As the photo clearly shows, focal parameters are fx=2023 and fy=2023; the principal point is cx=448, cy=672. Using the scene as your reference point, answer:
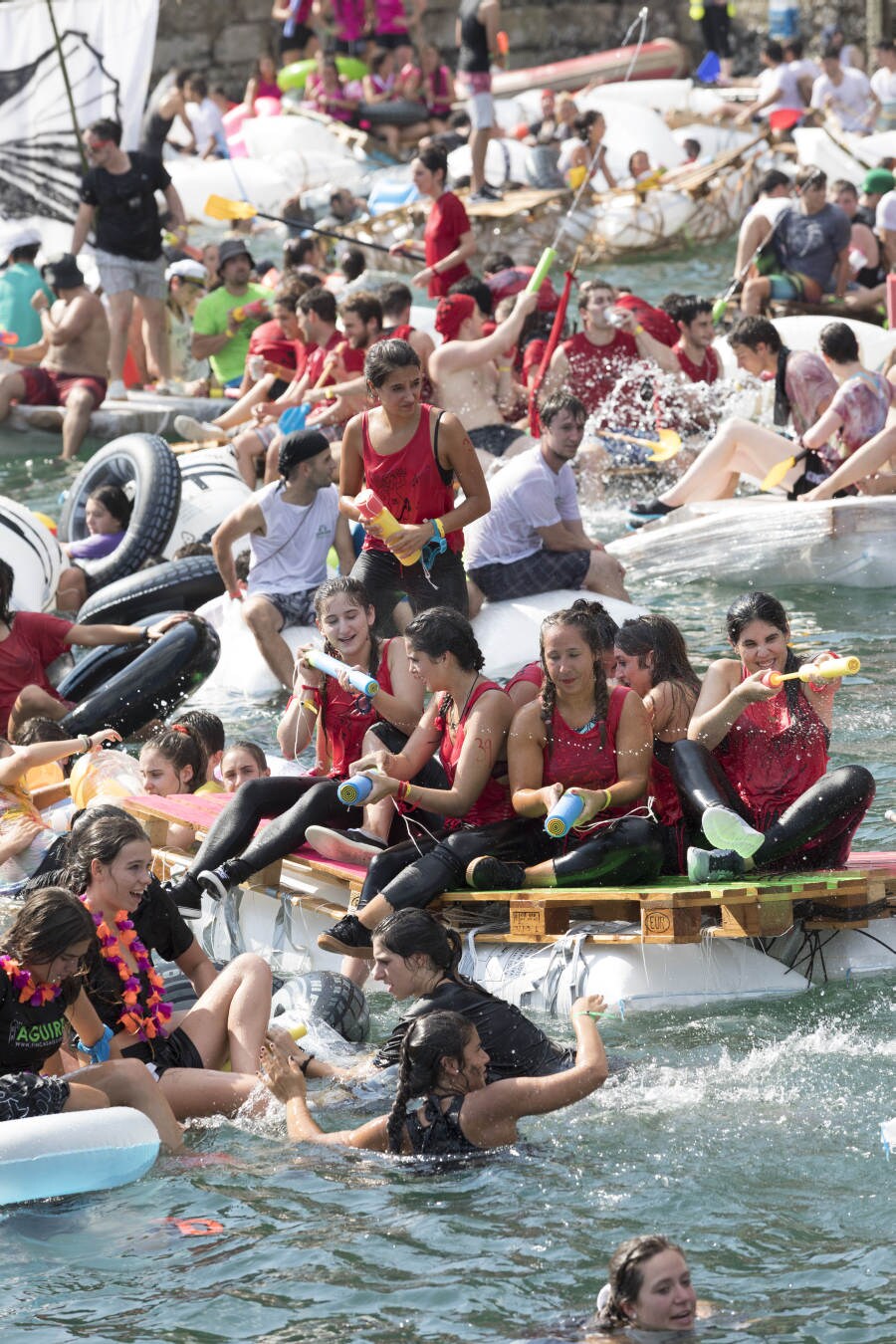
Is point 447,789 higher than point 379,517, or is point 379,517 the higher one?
point 379,517

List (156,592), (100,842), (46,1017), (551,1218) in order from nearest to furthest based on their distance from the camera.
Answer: (551,1218) → (46,1017) → (100,842) → (156,592)

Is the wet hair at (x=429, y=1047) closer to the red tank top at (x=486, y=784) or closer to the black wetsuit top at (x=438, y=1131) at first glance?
the black wetsuit top at (x=438, y=1131)

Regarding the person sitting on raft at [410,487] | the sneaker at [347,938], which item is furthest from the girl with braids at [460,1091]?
the person sitting on raft at [410,487]

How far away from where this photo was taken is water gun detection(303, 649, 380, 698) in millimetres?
6746

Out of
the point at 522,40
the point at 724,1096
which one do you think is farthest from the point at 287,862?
the point at 522,40

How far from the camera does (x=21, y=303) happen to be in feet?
51.4

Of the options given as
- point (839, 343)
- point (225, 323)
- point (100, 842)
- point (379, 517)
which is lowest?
point (100, 842)

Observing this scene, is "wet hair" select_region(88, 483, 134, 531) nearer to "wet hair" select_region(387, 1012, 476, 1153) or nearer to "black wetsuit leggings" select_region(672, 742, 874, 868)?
"black wetsuit leggings" select_region(672, 742, 874, 868)

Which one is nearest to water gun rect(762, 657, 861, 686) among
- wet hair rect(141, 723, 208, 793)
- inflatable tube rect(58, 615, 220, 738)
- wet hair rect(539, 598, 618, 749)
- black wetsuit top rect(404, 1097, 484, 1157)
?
wet hair rect(539, 598, 618, 749)

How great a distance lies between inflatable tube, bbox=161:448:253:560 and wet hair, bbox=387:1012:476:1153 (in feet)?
21.9

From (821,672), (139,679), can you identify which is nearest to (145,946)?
(821,672)

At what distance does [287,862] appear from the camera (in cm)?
703

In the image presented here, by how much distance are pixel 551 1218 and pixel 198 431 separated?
368 inches

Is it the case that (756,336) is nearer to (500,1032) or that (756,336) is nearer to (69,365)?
(69,365)
